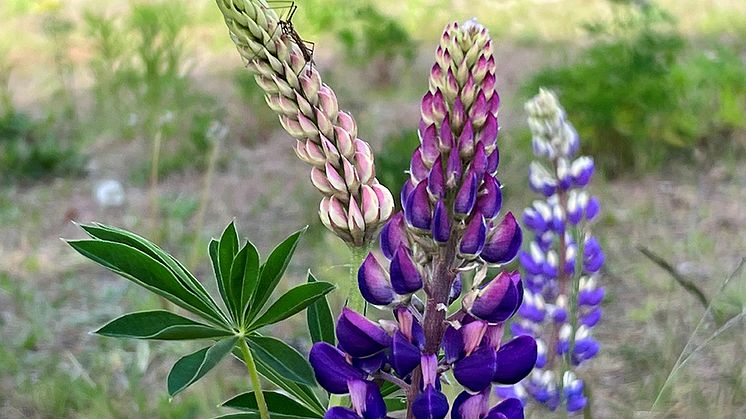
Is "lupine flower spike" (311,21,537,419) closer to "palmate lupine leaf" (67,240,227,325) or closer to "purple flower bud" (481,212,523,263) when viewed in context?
"purple flower bud" (481,212,523,263)

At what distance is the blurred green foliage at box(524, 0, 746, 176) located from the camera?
3.83 meters

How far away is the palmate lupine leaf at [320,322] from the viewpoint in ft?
2.77

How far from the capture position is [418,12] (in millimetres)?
7254

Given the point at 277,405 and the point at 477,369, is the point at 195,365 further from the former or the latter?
the point at 477,369

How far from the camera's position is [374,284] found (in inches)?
26.9

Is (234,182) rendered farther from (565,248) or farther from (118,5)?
(118,5)

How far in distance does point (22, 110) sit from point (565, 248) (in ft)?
14.5

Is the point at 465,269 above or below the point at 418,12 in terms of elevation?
below

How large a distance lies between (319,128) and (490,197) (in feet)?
0.49

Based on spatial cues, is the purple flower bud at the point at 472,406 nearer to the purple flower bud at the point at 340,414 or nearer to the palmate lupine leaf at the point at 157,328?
the purple flower bud at the point at 340,414

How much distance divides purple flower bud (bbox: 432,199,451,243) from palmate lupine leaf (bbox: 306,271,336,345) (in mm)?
210

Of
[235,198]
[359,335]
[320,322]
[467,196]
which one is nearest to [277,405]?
[320,322]

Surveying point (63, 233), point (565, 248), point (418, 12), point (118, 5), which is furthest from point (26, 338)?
point (118, 5)

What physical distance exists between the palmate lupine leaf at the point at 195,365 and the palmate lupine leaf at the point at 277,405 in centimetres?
8
